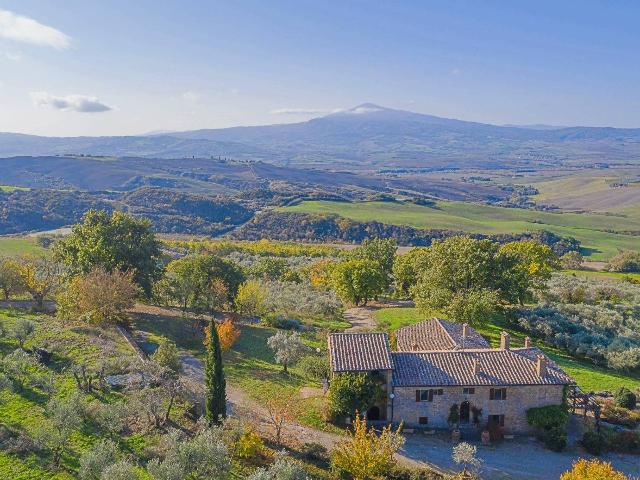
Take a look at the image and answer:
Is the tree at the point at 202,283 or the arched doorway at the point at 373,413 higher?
the tree at the point at 202,283

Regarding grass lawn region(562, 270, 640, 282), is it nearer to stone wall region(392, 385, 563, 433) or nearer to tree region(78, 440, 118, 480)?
stone wall region(392, 385, 563, 433)

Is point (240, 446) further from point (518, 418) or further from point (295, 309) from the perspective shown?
point (295, 309)

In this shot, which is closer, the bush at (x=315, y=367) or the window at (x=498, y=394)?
the window at (x=498, y=394)

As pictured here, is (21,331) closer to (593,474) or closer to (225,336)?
(225,336)

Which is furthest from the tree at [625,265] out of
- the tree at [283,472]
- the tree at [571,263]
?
the tree at [283,472]

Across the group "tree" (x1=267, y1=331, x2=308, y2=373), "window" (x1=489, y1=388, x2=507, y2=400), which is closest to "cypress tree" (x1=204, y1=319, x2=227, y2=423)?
"tree" (x1=267, y1=331, x2=308, y2=373)

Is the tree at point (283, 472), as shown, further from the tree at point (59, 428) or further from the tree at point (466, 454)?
the tree at point (59, 428)
